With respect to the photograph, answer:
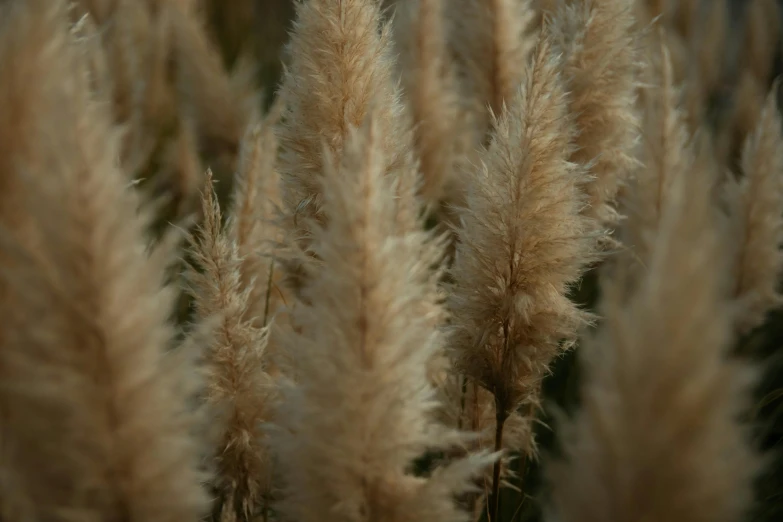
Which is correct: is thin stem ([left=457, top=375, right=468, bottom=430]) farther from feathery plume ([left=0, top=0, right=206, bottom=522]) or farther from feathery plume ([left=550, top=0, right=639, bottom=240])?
feathery plume ([left=0, top=0, right=206, bottom=522])

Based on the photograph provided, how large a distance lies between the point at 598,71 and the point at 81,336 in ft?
4.79

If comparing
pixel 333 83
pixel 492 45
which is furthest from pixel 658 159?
pixel 333 83

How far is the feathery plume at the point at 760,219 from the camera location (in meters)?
2.36

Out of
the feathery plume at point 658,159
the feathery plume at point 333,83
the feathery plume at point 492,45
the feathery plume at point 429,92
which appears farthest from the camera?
the feathery plume at point 429,92

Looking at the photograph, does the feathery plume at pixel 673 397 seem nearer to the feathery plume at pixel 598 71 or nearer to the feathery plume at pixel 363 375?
the feathery plume at pixel 363 375

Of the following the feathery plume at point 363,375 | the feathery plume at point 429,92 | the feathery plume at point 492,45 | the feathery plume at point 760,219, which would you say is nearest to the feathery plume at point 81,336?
the feathery plume at point 363,375

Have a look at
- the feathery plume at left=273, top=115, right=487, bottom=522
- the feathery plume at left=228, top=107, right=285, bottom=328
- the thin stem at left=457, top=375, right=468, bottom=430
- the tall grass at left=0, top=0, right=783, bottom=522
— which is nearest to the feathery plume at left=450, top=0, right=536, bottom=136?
the tall grass at left=0, top=0, right=783, bottom=522

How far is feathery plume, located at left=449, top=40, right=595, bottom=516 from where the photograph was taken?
148 cm

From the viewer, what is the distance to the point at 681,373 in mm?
822

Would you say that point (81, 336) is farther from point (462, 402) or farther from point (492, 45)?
point (492, 45)

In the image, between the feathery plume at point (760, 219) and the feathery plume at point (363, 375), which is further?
the feathery plume at point (760, 219)

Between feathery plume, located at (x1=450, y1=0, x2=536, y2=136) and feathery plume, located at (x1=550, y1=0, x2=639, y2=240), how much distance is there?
29 cm

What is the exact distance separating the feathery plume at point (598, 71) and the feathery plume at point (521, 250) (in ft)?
1.43

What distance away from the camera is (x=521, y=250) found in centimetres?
150
